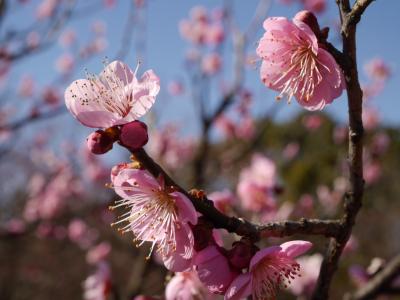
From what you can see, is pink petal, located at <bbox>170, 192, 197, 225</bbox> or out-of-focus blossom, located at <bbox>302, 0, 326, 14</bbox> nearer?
pink petal, located at <bbox>170, 192, 197, 225</bbox>

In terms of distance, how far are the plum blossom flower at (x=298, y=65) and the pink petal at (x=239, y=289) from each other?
17.4 inches

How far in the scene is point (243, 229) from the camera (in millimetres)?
871

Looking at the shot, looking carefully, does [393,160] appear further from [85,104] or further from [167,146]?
[85,104]

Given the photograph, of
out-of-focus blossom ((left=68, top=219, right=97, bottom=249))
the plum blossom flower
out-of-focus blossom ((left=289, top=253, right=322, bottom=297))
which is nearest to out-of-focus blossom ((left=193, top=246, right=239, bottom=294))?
the plum blossom flower

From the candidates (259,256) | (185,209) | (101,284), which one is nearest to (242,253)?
(259,256)

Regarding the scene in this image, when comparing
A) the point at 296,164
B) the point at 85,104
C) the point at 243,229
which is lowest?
the point at 296,164

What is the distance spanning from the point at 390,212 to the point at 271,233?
1327 centimetres

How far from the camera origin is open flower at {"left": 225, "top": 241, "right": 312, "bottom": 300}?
2.78ft

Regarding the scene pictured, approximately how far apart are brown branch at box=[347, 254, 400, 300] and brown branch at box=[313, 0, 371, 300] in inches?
17.1

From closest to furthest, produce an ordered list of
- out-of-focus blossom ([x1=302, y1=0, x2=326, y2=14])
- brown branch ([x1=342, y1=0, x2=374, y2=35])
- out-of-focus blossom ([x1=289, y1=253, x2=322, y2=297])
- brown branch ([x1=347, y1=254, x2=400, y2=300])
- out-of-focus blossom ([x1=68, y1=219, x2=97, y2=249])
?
brown branch ([x1=342, y1=0, x2=374, y2=35]) < brown branch ([x1=347, y1=254, x2=400, y2=300]) < out-of-focus blossom ([x1=289, y1=253, x2=322, y2=297]) < out-of-focus blossom ([x1=302, y1=0, x2=326, y2=14]) < out-of-focus blossom ([x1=68, y1=219, x2=97, y2=249])

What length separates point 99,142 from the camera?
0.86m

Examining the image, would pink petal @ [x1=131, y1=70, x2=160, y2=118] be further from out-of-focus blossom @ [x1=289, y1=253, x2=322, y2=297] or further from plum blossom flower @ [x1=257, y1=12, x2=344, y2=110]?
out-of-focus blossom @ [x1=289, y1=253, x2=322, y2=297]

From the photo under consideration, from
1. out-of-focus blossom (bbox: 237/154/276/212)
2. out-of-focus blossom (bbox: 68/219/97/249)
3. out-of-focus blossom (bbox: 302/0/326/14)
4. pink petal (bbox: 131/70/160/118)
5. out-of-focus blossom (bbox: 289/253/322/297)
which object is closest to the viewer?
pink petal (bbox: 131/70/160/118)

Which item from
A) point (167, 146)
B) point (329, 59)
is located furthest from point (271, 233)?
point (167, 146)
